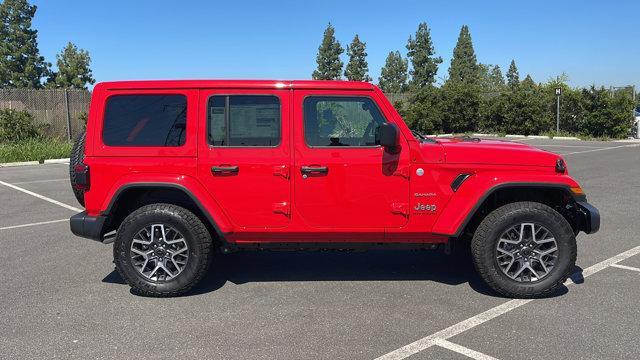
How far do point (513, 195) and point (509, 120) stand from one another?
2428cm

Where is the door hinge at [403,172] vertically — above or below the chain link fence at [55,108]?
below

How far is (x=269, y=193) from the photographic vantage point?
432 cm

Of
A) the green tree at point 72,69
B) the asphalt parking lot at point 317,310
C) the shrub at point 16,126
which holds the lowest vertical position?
the asphalt parking lot at point 317,310

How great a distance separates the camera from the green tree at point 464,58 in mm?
57781

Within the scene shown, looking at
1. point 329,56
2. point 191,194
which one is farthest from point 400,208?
point 329,56

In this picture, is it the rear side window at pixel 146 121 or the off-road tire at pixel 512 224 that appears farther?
the rear side window at pixel 146 121

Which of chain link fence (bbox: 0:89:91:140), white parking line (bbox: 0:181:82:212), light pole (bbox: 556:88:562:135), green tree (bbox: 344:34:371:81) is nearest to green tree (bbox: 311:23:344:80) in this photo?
green tree (bbox: 344:34:371:81)

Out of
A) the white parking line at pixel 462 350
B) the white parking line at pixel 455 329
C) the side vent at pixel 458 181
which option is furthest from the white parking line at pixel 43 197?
the white parking line at pixel 462 350

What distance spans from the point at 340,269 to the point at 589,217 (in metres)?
2.33

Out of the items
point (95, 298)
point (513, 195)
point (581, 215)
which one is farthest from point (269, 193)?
point (581, 215)

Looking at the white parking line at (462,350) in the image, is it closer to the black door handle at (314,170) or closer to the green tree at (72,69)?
the black door handle at (314,170)

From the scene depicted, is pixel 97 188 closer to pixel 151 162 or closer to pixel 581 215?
pixel 151 162

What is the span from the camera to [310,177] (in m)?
4.29

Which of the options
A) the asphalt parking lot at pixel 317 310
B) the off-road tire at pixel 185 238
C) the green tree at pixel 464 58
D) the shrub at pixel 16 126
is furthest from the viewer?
the green tree at pixel 464 58
